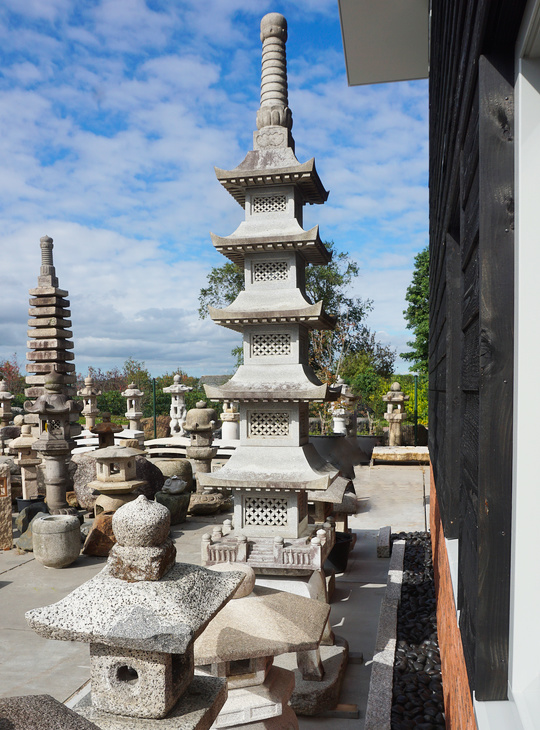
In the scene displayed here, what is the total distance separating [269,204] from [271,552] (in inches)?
176

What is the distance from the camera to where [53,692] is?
535 cm

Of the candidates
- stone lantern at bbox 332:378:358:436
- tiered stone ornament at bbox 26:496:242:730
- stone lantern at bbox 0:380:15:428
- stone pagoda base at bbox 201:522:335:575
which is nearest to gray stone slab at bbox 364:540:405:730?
stone pagoda base at bbox 201:522:335:575

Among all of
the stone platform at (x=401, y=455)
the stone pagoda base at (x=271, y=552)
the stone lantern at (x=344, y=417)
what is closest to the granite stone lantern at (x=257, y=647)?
the stone pagoda base at (x=271, y=552)

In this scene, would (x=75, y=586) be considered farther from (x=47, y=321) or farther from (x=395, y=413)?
(x=395, y=413)

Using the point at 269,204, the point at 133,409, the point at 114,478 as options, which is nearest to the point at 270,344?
the point at 269,204

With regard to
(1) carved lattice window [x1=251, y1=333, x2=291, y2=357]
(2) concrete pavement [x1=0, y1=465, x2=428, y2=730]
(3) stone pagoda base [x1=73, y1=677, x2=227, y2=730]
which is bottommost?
(2) concrete pavement [x1=0, y1=465, x2=428, y2=730]

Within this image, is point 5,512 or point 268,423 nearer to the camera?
point 268,423

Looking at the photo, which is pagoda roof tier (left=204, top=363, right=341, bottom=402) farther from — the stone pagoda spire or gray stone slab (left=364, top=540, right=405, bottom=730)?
the stone pagoda spire

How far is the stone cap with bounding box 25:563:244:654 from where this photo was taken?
Answer: 2145 mm

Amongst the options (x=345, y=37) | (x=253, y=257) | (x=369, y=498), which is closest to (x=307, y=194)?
(x=253, y=257)

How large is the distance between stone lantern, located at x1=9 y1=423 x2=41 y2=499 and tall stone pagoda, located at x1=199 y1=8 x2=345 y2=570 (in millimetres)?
8176

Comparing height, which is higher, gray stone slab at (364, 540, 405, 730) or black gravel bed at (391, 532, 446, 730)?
gray stone slab at (364, 540, 405, 730)

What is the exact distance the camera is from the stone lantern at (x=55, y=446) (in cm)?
1197

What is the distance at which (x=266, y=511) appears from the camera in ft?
23.0
